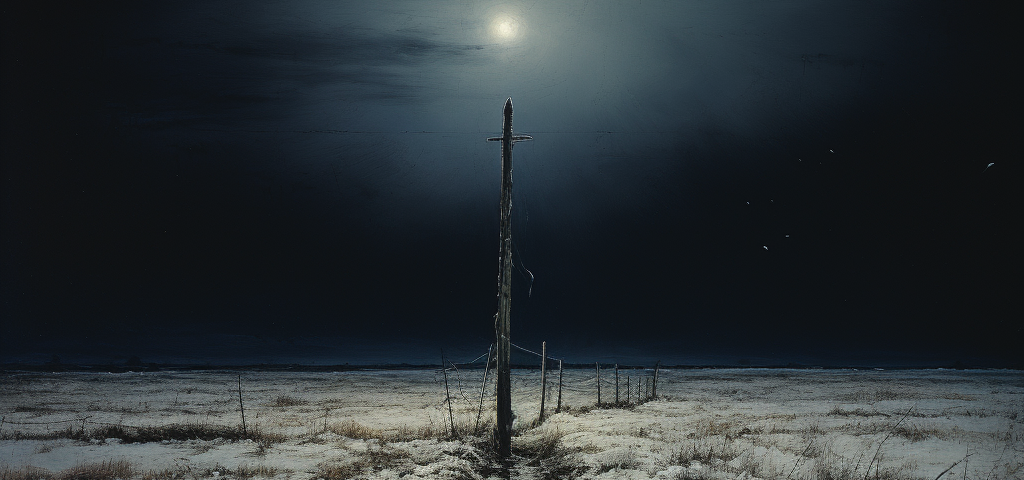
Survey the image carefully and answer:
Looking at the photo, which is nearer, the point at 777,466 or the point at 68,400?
the point at 777,466

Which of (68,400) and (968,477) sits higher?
(968,477)

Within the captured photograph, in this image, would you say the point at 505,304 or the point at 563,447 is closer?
the point at 505,304

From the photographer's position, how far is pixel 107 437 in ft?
56.2

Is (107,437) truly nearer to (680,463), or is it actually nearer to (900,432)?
(680,463)

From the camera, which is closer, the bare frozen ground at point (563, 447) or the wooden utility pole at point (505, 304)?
the bare frozen ground at point (563, 447)

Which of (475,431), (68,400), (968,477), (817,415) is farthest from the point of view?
(68,400)

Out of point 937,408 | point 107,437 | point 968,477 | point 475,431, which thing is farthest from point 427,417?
point 937,408

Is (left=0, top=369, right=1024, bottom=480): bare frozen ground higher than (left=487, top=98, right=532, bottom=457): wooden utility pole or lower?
lower

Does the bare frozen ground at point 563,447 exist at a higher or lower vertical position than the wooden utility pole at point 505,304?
lower

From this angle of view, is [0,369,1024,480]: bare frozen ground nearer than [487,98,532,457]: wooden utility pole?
Yes

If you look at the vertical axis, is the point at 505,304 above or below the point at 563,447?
above

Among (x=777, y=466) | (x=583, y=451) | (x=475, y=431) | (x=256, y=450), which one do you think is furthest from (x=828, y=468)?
(x=256, y=450)

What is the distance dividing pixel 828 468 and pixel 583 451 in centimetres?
531

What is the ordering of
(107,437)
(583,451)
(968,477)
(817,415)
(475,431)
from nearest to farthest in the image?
1. (968,477)
2. (583,451)
3. (475,431)
4. (107,437)
5. (817,415)
